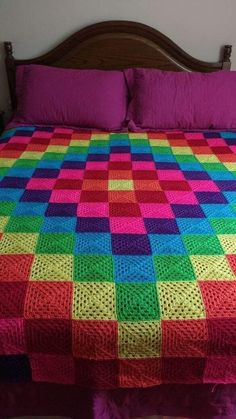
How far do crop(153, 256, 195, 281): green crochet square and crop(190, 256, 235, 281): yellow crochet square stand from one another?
2 centimetres

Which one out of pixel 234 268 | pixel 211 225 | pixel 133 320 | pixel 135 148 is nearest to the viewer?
pixel 133 320

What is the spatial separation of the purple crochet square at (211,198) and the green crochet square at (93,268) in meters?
0.50

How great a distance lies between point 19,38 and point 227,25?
140 centimetres

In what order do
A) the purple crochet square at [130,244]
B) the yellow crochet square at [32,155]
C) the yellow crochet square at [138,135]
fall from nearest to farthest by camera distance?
the purple crochet square at [130,244], the yellow crochet square at [32,155], the yellow crochet square at [138,135]

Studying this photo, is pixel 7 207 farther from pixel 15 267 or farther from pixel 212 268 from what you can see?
pixel 212 268

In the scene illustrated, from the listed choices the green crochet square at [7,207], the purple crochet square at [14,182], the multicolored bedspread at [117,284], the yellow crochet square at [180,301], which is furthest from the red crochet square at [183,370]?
the purple crochet square at [14,182]

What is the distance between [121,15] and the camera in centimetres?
223

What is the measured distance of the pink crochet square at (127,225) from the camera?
1116mm

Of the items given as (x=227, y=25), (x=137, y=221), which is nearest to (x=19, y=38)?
(x=227, y=25)

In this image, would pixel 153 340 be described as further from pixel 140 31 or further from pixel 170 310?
pixel 140 31

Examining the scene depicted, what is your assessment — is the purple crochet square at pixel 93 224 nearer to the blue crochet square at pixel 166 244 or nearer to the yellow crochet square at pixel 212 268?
the blue crochet square at pixel 166 244

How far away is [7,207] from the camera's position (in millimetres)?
1238

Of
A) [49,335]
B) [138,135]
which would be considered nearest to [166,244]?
[49,335]

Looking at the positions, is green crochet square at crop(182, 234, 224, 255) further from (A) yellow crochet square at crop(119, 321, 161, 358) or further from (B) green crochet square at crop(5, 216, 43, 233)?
(B) green crochet square at crop(5, 216, 43, 233)
